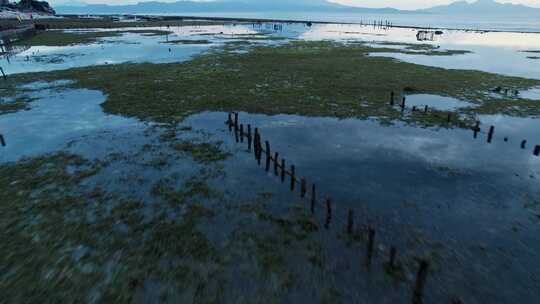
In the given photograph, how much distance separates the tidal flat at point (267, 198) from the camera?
14.3m

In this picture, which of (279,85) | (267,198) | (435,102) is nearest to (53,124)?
(267,198)

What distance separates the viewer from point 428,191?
21.4 metres

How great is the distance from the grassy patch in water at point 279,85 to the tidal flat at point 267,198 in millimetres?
527

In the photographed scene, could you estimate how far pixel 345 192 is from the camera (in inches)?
841

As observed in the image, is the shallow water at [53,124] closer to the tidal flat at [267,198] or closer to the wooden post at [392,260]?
the tidal flat at [267,198]

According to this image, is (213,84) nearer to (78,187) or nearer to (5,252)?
(78,187)

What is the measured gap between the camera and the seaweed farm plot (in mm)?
15211

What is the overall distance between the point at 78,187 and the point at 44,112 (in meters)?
21.0

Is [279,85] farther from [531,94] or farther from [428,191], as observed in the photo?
[531,94]

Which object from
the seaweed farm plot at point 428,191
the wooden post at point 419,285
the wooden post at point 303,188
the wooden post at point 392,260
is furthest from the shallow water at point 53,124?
the wooden post at point 419,285

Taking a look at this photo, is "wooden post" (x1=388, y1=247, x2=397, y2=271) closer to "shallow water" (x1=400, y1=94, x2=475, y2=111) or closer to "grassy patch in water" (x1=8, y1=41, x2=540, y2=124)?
"grassy patch in water" (x1=8, y1=41, x2=540, y2=124)

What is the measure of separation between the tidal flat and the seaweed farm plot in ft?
0.33

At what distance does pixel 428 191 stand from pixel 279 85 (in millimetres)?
31489

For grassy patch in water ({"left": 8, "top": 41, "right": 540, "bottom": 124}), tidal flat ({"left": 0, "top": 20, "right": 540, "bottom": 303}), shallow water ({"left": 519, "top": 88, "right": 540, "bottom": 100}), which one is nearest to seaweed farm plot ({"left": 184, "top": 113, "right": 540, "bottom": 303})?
tidal flat ({"left": 0, "top": 20, "right": 540, "bottom": 303})
